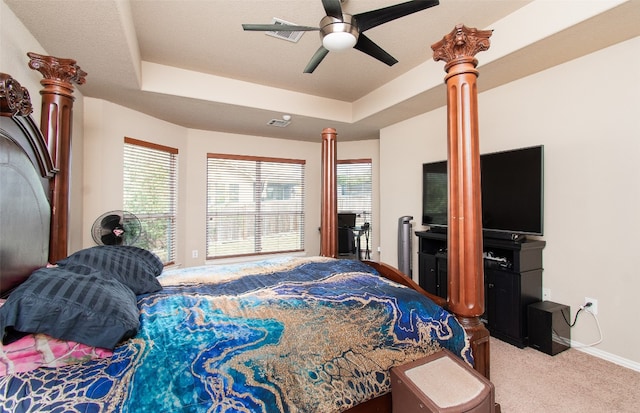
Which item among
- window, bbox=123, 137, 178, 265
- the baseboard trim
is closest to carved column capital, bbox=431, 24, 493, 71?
the baseboard trim

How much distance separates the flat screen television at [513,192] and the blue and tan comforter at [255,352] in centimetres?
164

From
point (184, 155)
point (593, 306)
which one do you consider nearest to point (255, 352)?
point (593, 306)

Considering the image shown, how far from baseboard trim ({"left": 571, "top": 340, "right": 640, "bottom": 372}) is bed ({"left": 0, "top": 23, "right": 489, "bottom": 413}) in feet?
5.09

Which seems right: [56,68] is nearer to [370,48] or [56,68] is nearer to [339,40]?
[339,40]

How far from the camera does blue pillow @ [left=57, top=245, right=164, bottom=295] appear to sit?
5.33 feet

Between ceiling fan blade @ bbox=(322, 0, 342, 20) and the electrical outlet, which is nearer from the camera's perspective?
ceiling fan blade @ bbox=(322, 0, 342, 20)

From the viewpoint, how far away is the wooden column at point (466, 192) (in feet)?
5.53

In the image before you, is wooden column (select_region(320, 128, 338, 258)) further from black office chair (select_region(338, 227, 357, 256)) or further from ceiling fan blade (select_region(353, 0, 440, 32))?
black office chair (select_region(338, 227, 357, 256))

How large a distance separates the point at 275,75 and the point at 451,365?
334cm

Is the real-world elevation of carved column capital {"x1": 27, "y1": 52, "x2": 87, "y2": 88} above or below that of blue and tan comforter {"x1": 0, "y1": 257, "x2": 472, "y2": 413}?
above

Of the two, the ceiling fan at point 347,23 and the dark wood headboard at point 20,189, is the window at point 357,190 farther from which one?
the dark wood headboard at point 20,189

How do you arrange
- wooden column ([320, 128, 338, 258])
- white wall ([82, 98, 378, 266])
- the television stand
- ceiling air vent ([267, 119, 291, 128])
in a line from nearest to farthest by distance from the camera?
the television stand → wooden column ([320, 128, 338, 258]) → white wall ([82, 98, 378, 266]) → ceiling air vent ([267, 119, 291, 128])

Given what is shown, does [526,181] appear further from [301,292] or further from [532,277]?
[301,292]

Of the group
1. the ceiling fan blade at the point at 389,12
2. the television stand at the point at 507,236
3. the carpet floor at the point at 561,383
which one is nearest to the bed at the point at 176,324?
the ceiling fan blade at the point at 389,12
